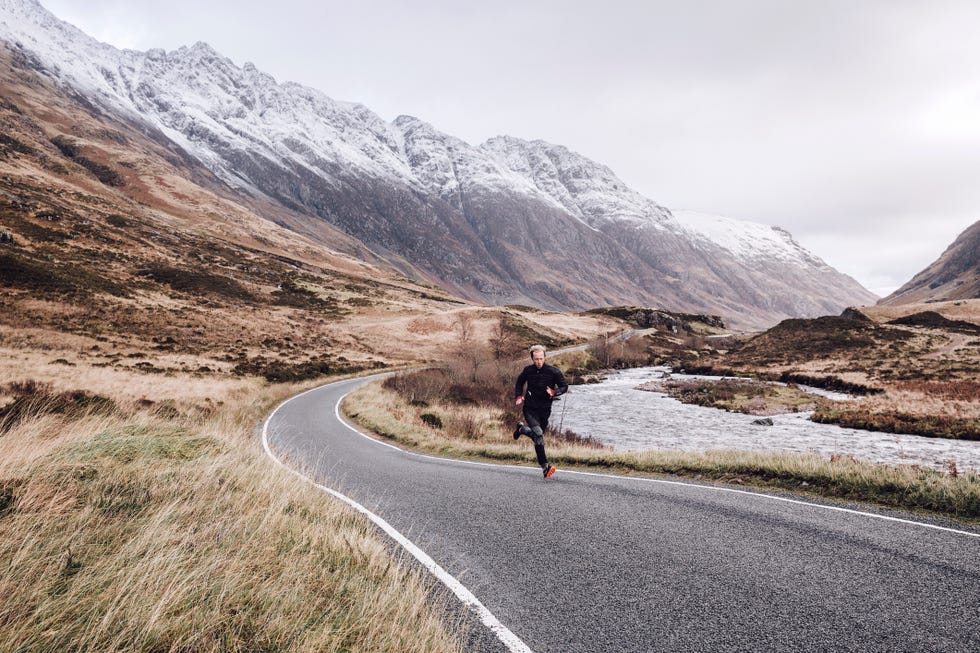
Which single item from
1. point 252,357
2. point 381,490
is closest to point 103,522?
point 381,490

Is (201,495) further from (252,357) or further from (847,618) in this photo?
(252,357)

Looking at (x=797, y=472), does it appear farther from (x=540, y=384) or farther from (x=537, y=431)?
(x=540, y=384)

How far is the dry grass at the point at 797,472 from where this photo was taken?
634cm

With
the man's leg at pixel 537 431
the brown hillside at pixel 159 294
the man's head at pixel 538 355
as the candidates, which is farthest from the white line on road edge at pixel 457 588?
the brown hillside at pixel 159 294

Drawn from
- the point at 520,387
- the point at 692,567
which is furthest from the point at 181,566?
the point at 520,387

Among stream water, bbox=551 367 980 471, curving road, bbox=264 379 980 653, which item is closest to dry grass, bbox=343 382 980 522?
curving road, bbox=264 379 980 653

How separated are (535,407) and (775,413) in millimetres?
21978

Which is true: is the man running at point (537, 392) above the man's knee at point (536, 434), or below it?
above

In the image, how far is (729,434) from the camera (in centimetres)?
2025

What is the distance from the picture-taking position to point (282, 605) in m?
3.03

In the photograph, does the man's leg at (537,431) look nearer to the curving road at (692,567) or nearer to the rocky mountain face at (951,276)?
the curving road at (692,567)

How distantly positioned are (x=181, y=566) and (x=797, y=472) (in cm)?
921

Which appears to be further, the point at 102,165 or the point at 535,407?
the point at 102,165

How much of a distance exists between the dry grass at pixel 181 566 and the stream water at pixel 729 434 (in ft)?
48.3
